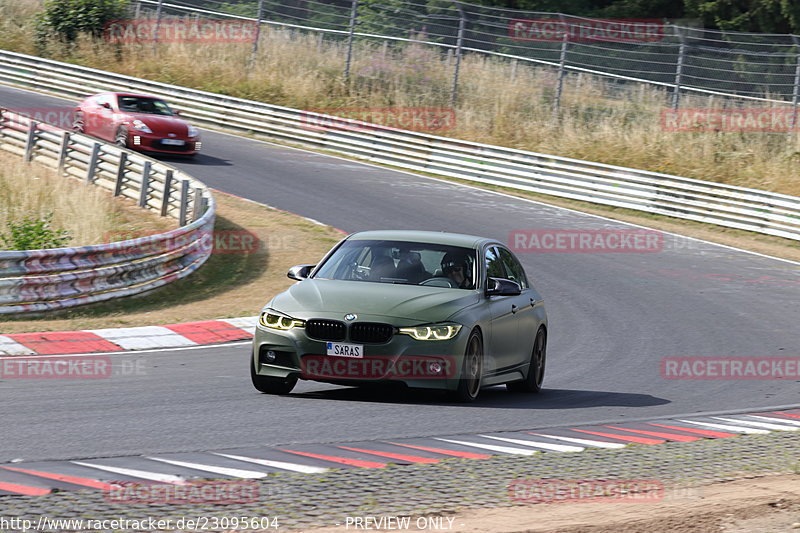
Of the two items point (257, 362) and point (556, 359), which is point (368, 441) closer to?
point (257, 362)

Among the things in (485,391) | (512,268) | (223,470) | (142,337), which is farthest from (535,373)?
(223,470)

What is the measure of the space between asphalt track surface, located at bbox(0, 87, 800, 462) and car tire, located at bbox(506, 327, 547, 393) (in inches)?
9.7

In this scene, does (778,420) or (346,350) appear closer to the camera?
(346,350)

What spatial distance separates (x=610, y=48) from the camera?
101 ft

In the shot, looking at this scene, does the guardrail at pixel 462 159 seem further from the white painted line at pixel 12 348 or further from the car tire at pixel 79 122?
the white painted line at pixel 12 348

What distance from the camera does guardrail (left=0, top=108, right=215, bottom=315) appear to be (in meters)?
14.5

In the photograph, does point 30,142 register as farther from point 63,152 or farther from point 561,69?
point 561,69

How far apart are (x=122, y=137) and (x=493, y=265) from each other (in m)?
18.8

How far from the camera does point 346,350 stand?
30.4ft

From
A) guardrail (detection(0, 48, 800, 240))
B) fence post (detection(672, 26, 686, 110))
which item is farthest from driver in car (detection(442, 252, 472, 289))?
fence post (detection(672, 26, 686, 110))

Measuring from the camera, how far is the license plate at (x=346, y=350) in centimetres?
926

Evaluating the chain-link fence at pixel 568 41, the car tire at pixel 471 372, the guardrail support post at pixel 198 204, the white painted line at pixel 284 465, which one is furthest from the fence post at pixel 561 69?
the white painted line at pixel 284 465

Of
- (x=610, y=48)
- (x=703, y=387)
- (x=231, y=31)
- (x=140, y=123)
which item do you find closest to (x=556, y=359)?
(x=703, y=387)

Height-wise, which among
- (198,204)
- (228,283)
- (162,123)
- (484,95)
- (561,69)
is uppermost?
(561,69)
